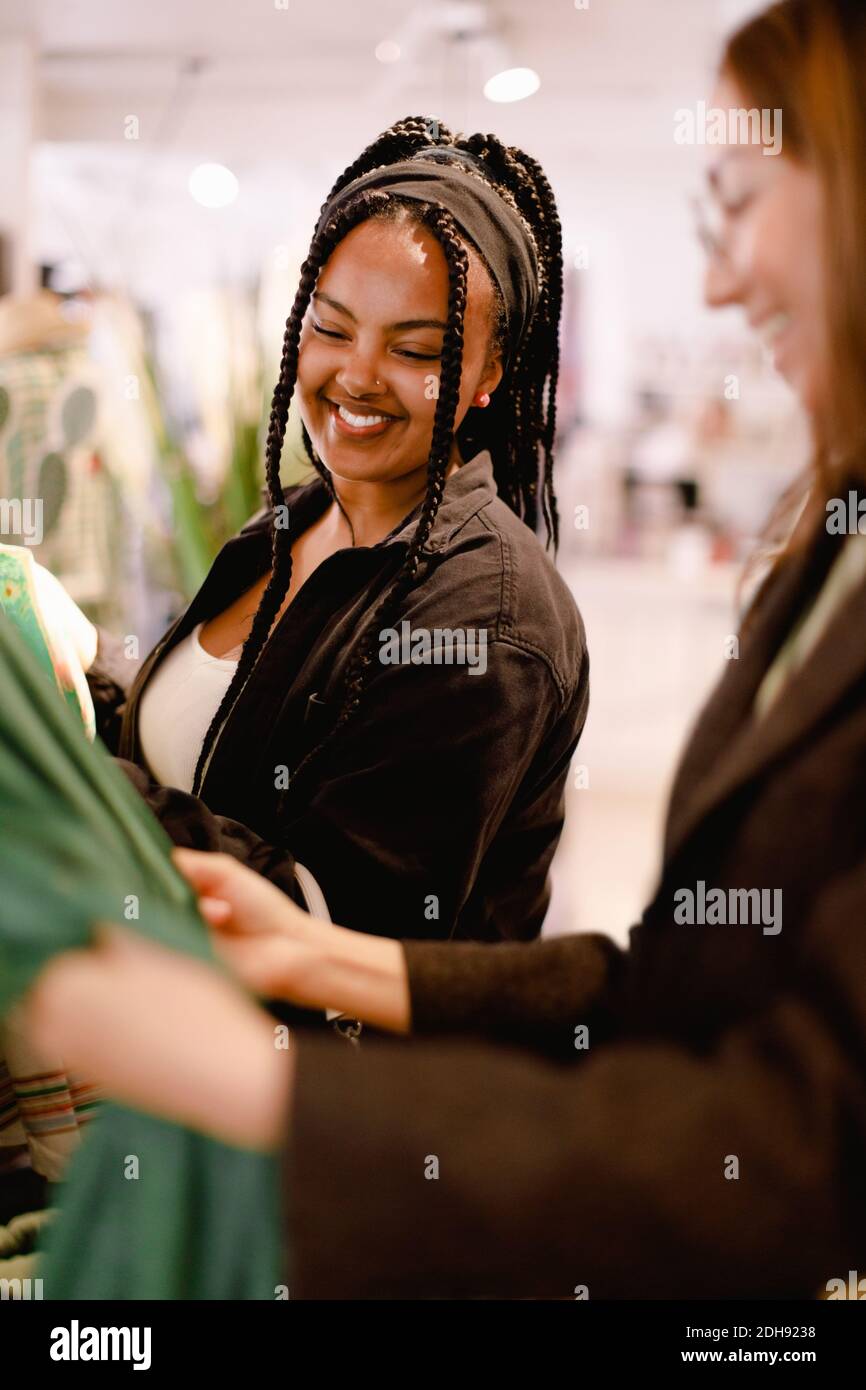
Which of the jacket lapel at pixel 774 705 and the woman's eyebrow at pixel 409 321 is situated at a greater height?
the woman's eyebrow at pixel 409 321

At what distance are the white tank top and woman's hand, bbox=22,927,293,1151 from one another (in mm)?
561

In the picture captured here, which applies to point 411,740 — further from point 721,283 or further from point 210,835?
point 721,283

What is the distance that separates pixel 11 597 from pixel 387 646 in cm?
35

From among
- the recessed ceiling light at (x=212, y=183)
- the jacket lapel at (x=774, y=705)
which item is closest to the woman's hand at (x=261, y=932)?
the jacket lapel at (x=774, y=705)

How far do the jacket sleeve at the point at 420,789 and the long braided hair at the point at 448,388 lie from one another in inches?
1.9

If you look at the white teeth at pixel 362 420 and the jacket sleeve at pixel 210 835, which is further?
the white teeth at pixel 362 420

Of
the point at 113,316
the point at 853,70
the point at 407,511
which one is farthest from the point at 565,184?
the point at 853,70

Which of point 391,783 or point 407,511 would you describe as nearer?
point 391,783

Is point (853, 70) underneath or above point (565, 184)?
underneath

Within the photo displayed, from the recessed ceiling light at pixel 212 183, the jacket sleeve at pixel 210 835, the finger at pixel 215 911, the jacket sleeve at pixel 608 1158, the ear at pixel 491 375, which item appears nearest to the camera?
the jacket sleeve at pixel 608 1158

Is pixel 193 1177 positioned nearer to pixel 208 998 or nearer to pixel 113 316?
pixel 208 998

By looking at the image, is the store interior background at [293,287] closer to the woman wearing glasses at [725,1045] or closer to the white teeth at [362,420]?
the white teeth at [362,420]

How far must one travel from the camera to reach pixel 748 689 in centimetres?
71

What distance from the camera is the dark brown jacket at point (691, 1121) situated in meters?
0.58
